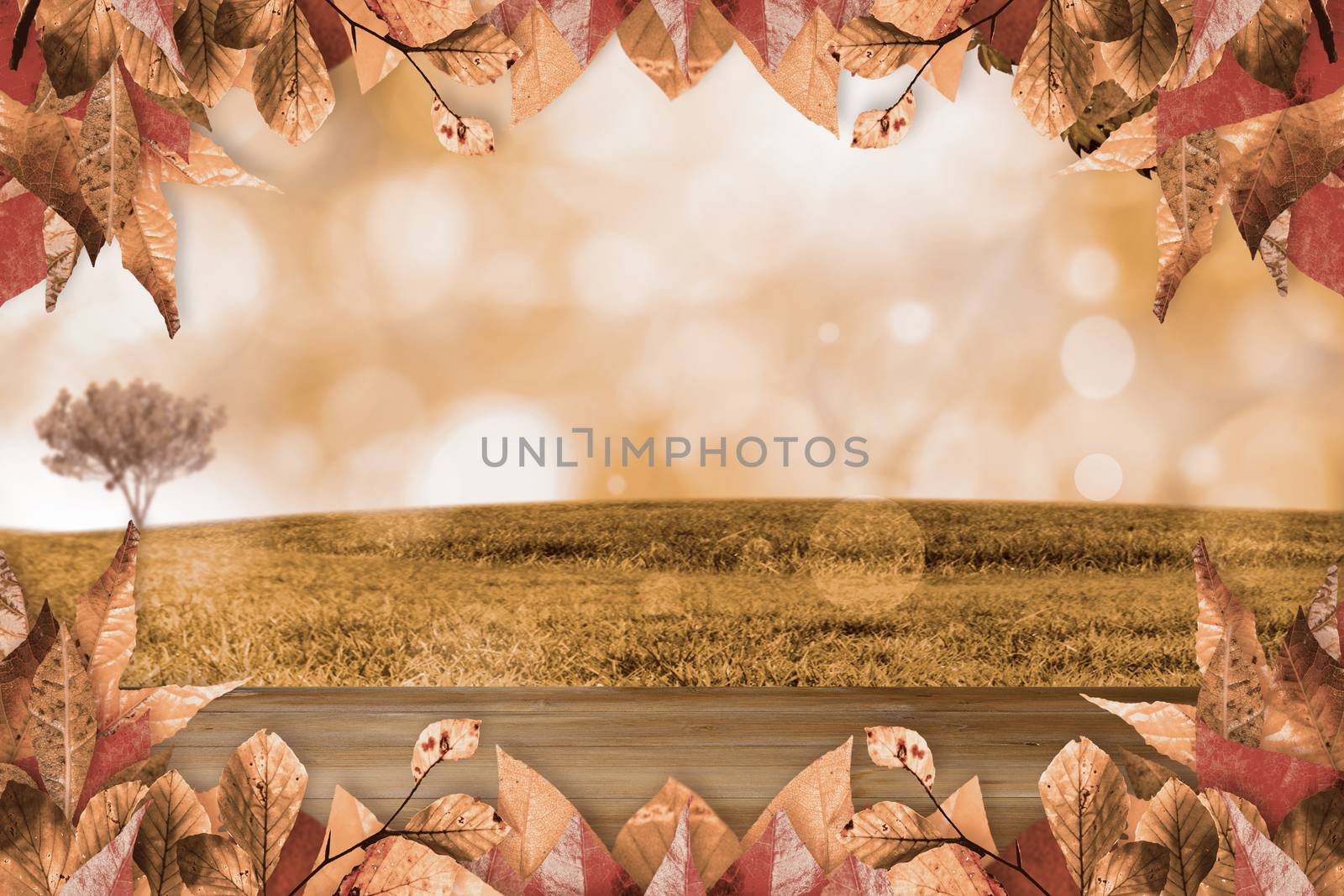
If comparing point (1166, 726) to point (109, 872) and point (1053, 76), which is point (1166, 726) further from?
point (109, 872)

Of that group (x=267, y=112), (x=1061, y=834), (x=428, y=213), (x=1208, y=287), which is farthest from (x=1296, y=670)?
(x=267, y=112)

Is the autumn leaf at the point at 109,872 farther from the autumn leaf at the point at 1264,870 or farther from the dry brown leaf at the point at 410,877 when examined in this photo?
the autumn leaf at the point at 1264,870

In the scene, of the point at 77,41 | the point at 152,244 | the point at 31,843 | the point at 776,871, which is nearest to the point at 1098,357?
the point at 776,871

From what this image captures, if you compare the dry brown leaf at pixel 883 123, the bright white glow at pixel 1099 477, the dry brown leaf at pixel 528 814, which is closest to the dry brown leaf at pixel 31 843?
the dry brown leaf at pixel 528 814

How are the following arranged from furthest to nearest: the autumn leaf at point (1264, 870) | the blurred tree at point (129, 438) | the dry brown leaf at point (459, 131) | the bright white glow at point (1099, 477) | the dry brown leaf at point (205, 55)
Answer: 1. the bright white glow at point (1099, 477)
2. the blurred tree at point (129, 438)
3. the dry brown leaf at point (459, 131)
4. the dry brown leaf at point (205, 55)
5. the autumn leaf at point (1264, 870)

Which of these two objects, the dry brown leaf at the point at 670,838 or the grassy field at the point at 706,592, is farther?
the grassy field at the point at 706,592

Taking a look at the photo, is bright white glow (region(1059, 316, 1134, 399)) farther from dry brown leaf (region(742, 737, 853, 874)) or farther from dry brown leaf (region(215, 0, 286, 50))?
dry brown leaf (region(215, 0, 286, 50))
